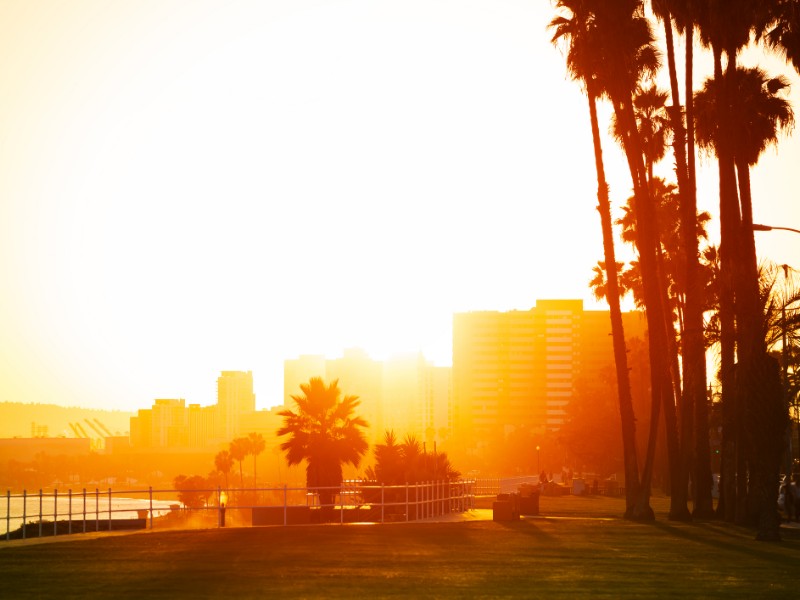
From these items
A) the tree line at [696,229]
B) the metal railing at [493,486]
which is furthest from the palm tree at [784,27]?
the metal railing at [493,486]

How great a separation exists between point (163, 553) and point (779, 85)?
28.9 m

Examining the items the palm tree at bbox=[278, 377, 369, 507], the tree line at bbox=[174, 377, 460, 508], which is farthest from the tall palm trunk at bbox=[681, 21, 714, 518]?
the palm tree at bbox=[278, 377, 369, 507]

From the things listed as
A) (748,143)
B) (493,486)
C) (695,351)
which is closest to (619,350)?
(695,351)

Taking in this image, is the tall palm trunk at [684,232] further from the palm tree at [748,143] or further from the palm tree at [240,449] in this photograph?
the palm tree at [240,449]

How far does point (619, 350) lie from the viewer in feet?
151

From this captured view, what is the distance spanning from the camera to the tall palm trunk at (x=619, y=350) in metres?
45.4

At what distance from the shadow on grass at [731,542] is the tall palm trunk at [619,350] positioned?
149 inches

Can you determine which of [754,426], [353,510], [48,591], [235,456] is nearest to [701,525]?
[754,426]

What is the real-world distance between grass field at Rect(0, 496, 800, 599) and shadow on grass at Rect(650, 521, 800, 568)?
2.7 inches

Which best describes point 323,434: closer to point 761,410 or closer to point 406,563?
point 761,410

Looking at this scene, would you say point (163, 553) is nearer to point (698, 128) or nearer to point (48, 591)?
point (48, 591)

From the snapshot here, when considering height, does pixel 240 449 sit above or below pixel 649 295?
below

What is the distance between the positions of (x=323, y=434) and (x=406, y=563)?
31.4 m

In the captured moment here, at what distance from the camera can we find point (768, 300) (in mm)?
36000
